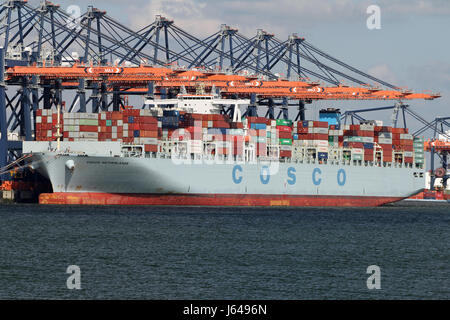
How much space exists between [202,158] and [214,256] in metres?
36.8

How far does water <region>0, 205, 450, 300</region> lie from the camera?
33719mm

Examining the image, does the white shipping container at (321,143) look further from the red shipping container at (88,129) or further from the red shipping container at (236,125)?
the red shipping container at (88,129)

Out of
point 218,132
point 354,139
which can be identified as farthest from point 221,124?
point 354,139

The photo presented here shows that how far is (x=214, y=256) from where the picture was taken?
43125mm

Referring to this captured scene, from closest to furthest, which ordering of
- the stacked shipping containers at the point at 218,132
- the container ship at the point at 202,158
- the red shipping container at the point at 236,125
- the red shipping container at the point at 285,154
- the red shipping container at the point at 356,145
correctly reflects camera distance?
the container ship at the point at 202,158 < the stacked shipping containers at the point at 218,132 < the red shipping container at the point at 236,125 < the red shipping container at the point at 285,154 < the red shipping container at the point at 356,145

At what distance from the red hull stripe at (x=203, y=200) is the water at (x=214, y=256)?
222 inches

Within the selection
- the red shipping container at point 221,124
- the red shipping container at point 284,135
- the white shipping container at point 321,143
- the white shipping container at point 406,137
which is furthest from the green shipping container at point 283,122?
the white shipping container at point 406,137

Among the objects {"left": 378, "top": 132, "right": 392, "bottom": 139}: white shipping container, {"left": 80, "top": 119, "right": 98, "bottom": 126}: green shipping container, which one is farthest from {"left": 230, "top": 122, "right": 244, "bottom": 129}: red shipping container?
{"left": 378, "top": 132, "right": 392, "bottom": 139}: white shipping container

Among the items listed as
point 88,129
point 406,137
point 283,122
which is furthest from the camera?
Answer: point 406,137

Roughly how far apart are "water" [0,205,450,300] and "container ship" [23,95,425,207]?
6.13 meters

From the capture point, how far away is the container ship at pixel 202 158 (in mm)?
75188

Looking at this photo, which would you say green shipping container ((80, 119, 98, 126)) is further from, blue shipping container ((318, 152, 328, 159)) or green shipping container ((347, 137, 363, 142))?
green shipping container ((347, 137, 363, 142))

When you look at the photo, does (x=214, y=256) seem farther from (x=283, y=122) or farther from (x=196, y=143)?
(x=283, y=122)

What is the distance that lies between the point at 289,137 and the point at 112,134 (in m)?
19.6
